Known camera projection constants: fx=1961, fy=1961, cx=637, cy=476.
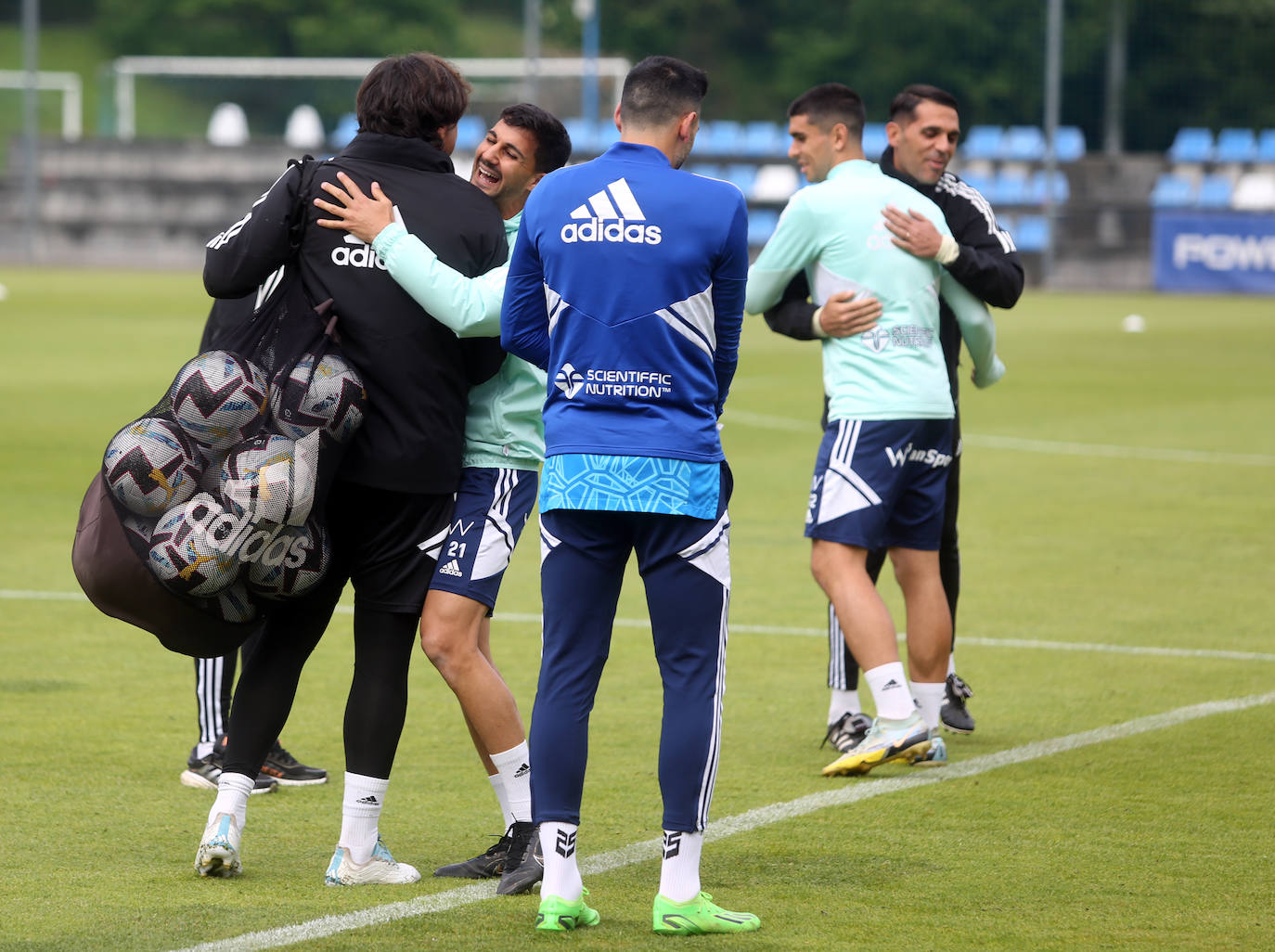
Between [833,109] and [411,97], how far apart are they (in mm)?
2049

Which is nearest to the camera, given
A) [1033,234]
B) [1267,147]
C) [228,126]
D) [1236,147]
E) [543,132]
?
[543,132]

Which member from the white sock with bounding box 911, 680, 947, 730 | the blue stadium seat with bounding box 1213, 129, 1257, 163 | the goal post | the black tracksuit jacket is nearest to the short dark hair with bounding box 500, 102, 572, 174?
the black tracksuit jacket

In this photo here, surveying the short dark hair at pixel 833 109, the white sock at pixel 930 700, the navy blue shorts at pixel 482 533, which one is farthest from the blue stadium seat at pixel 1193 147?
the navy blue shorts at pixel 482 533

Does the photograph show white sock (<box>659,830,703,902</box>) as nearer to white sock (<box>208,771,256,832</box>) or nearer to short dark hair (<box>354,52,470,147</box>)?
white sock (<box>208,771,256,832</box>)

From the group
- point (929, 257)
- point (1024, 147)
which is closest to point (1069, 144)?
point (1024, 147)

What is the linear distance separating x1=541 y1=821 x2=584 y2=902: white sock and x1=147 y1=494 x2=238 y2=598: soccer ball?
0.96m

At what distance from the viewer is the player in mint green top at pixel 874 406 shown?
21.0 feet

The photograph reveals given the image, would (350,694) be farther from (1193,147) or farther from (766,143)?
(766,143)

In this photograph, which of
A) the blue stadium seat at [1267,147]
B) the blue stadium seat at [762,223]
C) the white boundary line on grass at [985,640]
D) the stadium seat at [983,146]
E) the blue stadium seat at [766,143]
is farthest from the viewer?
the blue stadium seat at [766,143]

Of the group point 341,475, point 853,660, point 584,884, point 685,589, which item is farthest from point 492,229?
point 853,660

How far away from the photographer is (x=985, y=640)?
849 centimetres

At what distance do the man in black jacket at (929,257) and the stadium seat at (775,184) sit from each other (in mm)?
32969

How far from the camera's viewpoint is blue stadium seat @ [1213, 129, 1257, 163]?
4066 cm

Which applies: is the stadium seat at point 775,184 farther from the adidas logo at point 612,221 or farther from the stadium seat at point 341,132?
the adidas logo at point 612,221
